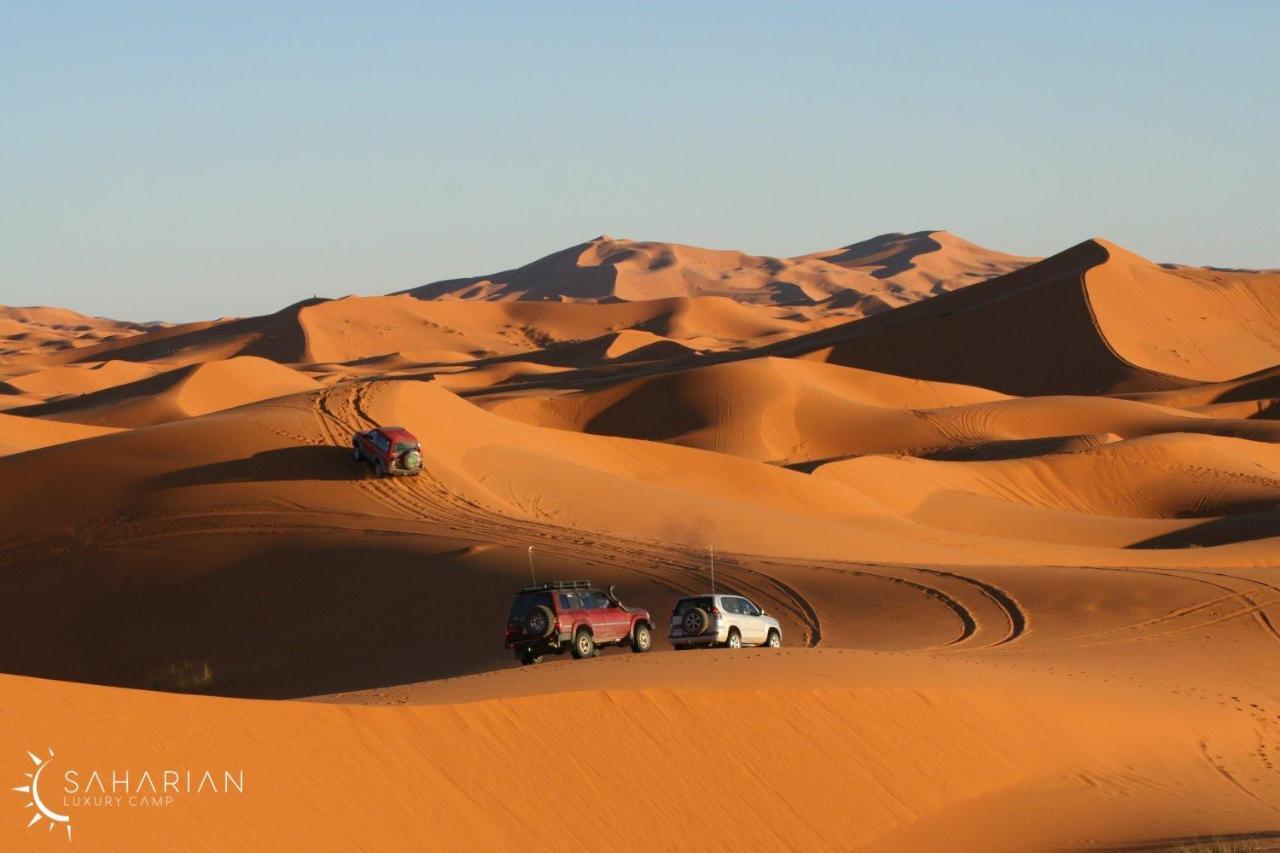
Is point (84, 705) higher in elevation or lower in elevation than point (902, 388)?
higher

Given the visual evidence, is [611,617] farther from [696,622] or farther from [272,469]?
[272,469]

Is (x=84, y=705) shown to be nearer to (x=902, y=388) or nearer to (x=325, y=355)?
(x=902, y=388)

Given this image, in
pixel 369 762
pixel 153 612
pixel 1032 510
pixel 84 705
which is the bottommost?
pixel 1032 510

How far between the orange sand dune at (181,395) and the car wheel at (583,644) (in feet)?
165

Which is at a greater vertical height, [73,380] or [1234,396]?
[73,380]

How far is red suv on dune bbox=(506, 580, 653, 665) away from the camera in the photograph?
1941 centimetres

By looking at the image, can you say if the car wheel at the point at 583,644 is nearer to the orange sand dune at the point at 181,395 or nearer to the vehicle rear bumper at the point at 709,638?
the vehicle rear bumper at the point at 709,638

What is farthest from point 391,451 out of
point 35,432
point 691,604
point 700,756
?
point 35,432

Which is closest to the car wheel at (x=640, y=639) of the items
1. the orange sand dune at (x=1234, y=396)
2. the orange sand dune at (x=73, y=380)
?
the orange sand dune at (x=1234, y=396)

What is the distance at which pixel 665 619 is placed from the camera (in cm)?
2336

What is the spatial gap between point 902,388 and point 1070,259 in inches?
1037

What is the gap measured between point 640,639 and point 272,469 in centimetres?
1288

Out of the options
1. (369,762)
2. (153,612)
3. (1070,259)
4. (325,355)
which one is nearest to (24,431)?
(153,612)

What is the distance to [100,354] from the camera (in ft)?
427
